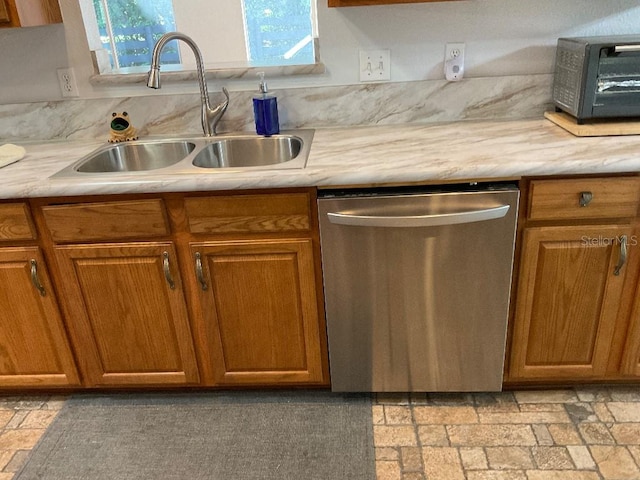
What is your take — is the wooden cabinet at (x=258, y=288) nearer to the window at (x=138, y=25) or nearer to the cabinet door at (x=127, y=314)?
the cabinet door at (x=127, y=314)

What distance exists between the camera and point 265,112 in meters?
1.87

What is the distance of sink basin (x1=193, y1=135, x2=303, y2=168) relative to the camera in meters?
1.90

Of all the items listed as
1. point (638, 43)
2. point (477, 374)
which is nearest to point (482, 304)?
point (477, 374)

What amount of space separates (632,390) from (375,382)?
3.01 feet

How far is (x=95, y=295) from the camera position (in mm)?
1674

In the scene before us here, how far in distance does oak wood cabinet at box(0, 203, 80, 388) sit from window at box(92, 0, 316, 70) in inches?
74.4

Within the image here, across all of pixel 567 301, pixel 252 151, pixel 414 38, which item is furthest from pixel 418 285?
pixel 414 38

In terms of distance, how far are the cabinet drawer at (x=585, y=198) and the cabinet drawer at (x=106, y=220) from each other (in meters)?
1.10

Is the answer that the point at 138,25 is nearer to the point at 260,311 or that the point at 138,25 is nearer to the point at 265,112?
the point at 265,112

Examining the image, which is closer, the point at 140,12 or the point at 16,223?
the point at 16,223

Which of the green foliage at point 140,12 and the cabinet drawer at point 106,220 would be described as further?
the green foliage at point 140,12

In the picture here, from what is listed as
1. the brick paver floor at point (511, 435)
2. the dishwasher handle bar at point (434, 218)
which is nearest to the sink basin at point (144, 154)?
the dishwasher handle bar at point (434, 218)

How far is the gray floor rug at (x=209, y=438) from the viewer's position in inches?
62.9

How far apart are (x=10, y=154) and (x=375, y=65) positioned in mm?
1337
